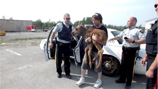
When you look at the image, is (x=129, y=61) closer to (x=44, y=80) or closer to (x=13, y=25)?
(x=44, y=80)

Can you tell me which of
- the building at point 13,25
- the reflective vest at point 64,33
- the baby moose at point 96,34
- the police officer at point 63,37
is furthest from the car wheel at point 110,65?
the building at point 13,25

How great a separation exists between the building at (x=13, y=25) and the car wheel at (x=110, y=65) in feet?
101

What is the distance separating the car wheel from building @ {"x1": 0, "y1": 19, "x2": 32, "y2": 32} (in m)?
30.7

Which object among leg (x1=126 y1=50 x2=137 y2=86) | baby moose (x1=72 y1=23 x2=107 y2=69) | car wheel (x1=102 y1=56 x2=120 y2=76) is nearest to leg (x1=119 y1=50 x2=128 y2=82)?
leg (x1=126 y1=50 x2=137 y2=86)

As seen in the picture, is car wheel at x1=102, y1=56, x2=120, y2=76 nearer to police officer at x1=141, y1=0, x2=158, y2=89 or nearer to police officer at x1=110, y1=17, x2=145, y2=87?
police officer at x1=110, y1=17, x2=145, y2=87

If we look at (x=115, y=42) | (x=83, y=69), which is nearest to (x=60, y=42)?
(x=83, y=69)

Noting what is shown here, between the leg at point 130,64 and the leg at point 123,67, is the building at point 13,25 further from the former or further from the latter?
the leg at point 130,64

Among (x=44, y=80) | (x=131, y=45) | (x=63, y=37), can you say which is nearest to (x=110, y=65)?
(x=131, y=45)

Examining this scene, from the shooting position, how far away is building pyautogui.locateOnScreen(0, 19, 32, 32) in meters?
27.5

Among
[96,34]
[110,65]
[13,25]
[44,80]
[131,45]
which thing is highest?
[13,25]

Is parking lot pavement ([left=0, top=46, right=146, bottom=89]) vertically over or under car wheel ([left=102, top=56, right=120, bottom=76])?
under

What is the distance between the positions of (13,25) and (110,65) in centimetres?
3253

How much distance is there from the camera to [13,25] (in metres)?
29.3

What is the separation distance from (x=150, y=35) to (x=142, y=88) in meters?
1.88
